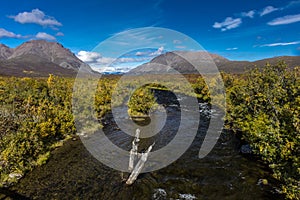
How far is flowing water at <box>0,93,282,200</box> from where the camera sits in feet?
55.7

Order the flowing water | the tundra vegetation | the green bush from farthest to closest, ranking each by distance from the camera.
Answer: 1. the flowing water
2. the tundra vegetation
3. the green bush

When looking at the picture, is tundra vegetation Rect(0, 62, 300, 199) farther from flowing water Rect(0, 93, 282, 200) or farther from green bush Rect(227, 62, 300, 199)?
flowing water Rect(0, 93, 282, 200)

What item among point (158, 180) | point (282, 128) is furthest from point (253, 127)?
point (158, 180)

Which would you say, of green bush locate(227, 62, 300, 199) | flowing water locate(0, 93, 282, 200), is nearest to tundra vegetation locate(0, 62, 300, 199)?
green bush locate(227, 62, 300, 199)

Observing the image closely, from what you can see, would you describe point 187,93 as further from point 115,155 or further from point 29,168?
point 29,168

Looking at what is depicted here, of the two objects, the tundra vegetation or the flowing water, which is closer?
the tundra vegetation

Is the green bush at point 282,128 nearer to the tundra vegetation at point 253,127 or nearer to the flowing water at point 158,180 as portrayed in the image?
the tundra vegetation at point 253,127

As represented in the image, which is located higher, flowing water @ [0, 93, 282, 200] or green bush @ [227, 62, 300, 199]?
green bush @ [227, 62, 300, 199]

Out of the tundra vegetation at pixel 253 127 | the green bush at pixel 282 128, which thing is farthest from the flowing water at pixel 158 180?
the green bush at pixel 282 128

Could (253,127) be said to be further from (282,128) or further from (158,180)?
(158,180)

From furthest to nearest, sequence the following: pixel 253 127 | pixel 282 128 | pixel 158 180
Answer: pixel 253 127, pixel 158 180, pixel 282 128

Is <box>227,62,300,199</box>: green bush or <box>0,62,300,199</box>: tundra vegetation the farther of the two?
<box>0,62,300,199</box>: tundra vegetation

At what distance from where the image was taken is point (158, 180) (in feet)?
62.8

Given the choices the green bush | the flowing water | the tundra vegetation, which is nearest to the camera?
the green bush
